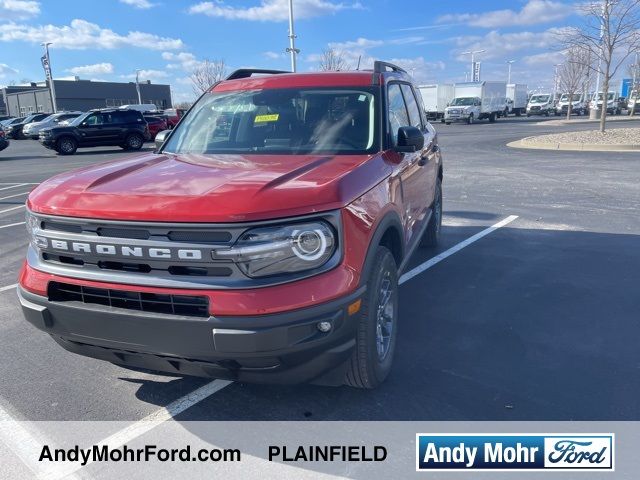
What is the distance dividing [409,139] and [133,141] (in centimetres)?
2356

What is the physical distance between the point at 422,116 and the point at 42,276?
435cm

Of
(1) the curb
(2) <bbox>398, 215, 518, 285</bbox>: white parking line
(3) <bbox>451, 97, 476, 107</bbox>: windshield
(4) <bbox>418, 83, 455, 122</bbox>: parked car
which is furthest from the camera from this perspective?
(4) <bbox>418, 83, 455, 122</bbox>: parked car

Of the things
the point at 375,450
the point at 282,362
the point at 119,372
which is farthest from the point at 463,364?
the point at 119,372

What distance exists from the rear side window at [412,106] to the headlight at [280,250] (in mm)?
2819

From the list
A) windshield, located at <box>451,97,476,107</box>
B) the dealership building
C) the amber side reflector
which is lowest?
the amber side reflector

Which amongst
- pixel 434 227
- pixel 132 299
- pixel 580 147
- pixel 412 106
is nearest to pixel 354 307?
pixel 132 299

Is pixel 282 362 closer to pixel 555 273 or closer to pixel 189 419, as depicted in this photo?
pixel 189 419

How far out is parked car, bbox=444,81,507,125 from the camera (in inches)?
1558

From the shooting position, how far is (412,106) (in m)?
5.45

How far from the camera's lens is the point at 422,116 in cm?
601

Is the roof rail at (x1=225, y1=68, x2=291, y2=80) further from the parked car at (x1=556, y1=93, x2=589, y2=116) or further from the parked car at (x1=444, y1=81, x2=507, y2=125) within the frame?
the parked car at (x1=556, y1=93, x2=589, y2=116)

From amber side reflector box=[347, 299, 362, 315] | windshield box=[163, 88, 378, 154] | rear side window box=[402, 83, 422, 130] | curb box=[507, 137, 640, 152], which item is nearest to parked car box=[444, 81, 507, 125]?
curb box=[507, 137, 640, 152]

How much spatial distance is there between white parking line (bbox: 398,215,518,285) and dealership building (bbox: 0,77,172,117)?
72.3 meters

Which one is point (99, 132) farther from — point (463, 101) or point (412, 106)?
point (463, 101)
